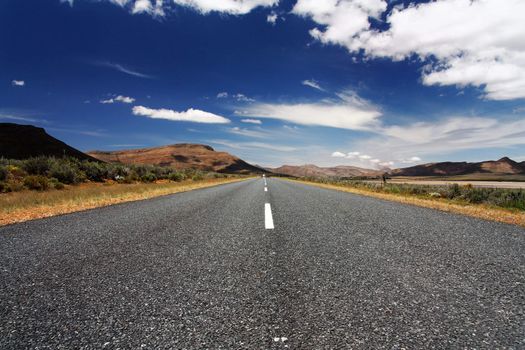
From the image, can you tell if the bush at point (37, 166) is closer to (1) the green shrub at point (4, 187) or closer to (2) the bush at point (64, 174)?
(2) the bush at point (64, 174)

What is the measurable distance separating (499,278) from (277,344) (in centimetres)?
268

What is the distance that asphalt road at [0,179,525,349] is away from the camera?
2.02 meters

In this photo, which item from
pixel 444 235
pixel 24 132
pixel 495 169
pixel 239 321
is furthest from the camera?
pixel 495 169

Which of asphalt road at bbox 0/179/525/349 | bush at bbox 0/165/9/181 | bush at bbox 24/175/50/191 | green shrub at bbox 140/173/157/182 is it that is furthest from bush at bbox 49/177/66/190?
asphalt road at bbox 0/179/525/349

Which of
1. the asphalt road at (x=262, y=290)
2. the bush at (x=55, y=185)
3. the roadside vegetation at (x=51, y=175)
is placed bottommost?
the asphalt road at (x=262, y=290)

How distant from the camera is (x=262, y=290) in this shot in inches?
111

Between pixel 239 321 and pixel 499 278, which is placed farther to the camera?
pixel 499 278

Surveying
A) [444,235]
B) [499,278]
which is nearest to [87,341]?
[499,278]

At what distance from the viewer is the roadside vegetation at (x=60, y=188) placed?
927cm

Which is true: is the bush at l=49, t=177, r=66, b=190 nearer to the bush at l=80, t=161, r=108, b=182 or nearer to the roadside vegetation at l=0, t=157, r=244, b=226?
the roadside vegetation at l=0, t=157, r=244, b=226

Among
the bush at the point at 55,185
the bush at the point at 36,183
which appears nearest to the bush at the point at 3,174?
the bush at the point at 36,183

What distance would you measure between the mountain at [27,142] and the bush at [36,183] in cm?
3769

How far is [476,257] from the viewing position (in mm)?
3902

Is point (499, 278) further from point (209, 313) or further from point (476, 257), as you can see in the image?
point (209, 313)
